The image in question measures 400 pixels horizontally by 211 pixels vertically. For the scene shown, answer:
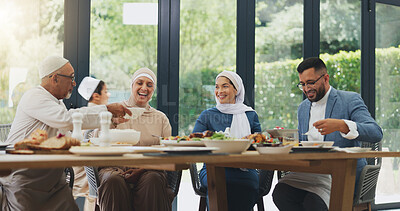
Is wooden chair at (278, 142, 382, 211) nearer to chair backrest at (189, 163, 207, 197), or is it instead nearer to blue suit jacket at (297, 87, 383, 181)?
blue suit jacket at (297, 87, 383, 181)

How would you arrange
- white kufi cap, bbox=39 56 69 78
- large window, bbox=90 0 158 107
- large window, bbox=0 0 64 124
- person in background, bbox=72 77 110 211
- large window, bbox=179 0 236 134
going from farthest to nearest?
large window, bbox=179 0 236 134
large window, bbox=90 0 158 107
person in background, bbox=72 77 110 211
large window, bbox=0 0 64 124
white kufi cap, bbox=39 56 69 78

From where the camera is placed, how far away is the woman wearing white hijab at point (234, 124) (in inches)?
137

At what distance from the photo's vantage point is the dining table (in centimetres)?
171

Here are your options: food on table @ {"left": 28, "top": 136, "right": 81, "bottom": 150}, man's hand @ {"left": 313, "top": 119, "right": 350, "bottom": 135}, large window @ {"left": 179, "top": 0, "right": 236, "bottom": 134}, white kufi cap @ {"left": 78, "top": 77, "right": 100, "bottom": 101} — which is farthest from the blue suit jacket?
white kufi cap @ {"left": 78, "top": 77, "right": 100, "bottom": 101}

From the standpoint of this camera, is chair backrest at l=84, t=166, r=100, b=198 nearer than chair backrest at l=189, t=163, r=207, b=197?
Yes

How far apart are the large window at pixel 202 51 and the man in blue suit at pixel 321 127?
1.59 meters

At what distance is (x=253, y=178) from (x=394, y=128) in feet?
11.1

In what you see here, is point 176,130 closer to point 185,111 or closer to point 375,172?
point 185,111

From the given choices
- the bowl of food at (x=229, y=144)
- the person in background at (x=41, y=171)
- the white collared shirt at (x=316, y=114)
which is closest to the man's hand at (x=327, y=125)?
the white collared shirt at (x=316, y=114)

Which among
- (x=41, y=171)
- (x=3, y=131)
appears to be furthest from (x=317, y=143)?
(x=3, y=131)

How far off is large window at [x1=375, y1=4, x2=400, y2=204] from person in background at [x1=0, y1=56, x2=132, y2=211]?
4.25 m

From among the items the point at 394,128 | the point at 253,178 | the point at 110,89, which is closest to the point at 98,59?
the point at 110,89

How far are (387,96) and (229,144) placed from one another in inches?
178

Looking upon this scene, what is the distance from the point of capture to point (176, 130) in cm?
494
